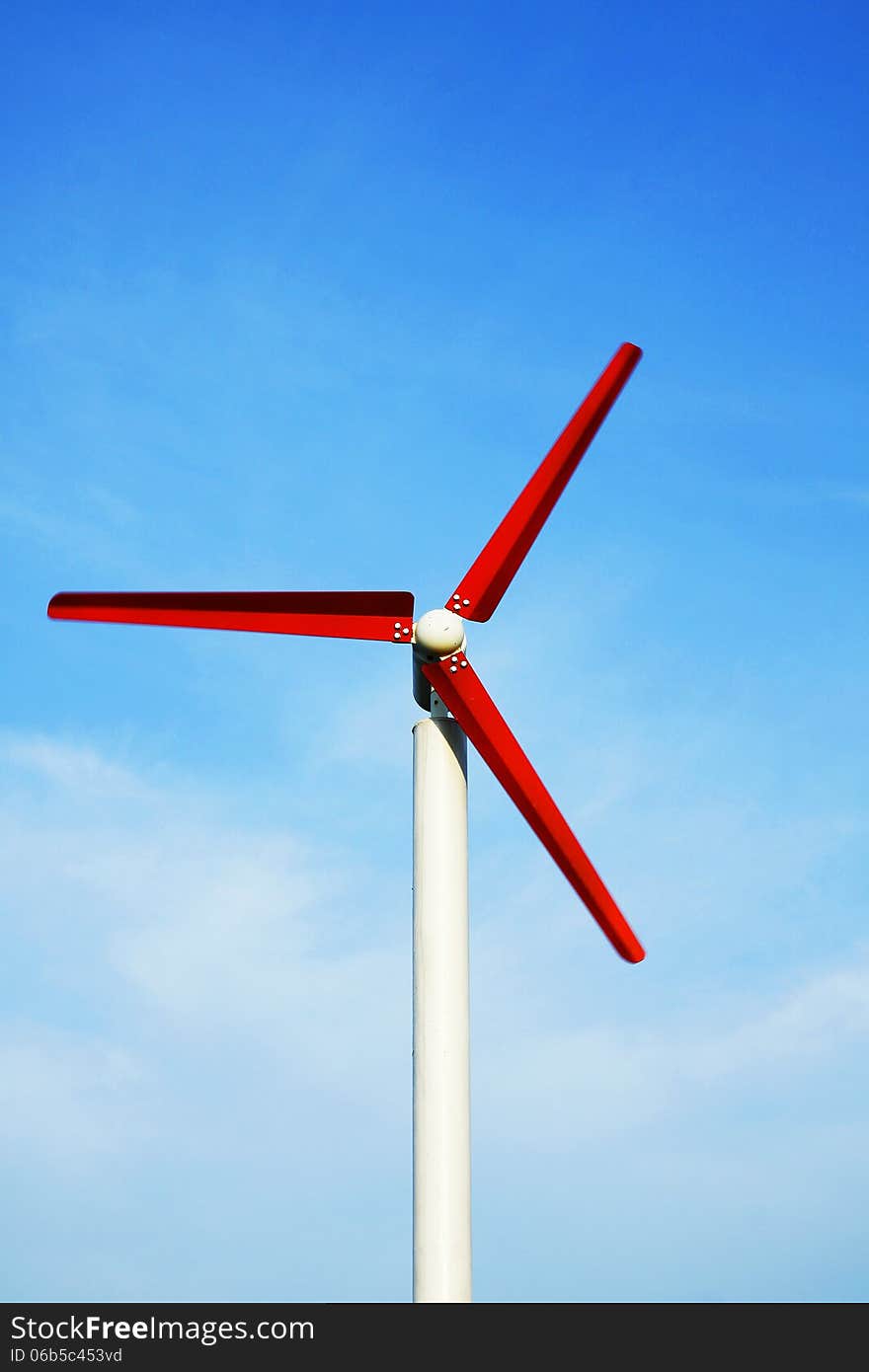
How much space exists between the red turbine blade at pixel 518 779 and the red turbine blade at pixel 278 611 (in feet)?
2.62

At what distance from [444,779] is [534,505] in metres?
3.64

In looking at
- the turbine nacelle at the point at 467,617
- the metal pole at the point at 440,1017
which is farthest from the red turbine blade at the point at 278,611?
the metal pole at the point at 440,1017

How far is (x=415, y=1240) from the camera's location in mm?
14539

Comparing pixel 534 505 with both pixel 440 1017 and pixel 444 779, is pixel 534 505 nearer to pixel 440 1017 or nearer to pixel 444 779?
pixel 444 779

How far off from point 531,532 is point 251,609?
133 inches

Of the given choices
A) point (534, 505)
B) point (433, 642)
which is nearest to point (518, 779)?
point (433, 642)

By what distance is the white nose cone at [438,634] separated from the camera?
635 inches

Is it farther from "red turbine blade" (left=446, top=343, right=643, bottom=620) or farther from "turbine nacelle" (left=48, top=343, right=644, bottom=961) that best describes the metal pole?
"red turbine blade" (left=446, top=343, right=643, bottom=620)

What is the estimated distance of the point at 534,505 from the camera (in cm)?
1761

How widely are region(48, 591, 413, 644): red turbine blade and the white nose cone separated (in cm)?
41
